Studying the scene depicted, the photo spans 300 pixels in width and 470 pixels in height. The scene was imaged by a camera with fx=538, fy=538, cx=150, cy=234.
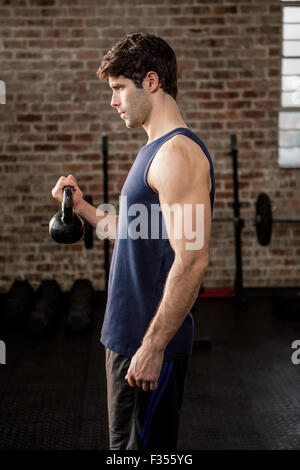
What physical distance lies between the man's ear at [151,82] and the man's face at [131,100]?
1 cm

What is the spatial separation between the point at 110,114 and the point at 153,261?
2931 millimetres

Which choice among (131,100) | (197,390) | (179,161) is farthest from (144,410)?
(197,390)

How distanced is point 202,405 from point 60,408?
1.81ft

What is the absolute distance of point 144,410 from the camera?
1.04m

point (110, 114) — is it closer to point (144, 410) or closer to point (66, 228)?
point (66, 228)

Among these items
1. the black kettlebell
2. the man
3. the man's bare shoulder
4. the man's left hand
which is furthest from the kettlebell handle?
the man's left hand

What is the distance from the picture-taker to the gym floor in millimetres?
1844

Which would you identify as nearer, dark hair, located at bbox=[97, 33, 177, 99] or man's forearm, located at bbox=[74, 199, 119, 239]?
dark hair, located at bbox=[97, 33, 177, 99]

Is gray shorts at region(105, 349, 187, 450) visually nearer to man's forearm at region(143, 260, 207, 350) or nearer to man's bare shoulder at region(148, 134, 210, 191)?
man's forearm at region(143, 260, 207, 350)

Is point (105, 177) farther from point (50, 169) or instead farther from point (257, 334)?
point (257, 334)

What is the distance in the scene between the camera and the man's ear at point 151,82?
1060 millimetres

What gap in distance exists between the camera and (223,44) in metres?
3.80
